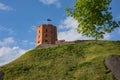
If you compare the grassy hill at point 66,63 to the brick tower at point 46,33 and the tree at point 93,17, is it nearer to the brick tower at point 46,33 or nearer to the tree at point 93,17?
Answer: the tree at point 93,17

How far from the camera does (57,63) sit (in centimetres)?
6191

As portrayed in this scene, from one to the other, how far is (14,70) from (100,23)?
19.6m

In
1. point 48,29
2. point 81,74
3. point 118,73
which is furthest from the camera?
point 48,29

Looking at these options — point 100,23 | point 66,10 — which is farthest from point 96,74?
point 66,10

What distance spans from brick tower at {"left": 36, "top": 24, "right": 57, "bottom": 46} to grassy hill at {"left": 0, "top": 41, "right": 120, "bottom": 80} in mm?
38751

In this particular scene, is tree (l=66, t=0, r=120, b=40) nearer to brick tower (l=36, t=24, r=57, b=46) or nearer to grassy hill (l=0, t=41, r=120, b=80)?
grassy hill (l=0, t=41, r=120, b=80)

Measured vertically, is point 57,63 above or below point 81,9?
below

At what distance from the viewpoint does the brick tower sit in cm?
11388

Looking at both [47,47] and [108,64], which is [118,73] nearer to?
[108,64]

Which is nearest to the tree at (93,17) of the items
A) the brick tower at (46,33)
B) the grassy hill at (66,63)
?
the grassy hill at (66,63)

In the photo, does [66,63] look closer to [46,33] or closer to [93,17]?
[93,17]

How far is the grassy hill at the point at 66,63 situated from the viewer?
5379cm

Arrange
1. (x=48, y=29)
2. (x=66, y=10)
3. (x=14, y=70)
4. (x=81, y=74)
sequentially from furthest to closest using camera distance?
(x=48, y=29), (x=66, y=10), (x=14, y=70), (x=81, y=74)

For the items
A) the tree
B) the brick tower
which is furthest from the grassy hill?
the brick tower
